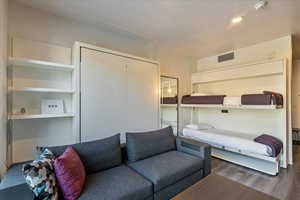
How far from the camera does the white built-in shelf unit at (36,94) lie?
194cm

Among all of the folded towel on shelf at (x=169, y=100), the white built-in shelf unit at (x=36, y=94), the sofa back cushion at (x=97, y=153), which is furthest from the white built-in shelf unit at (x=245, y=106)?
the white built-in shelf unit at (x=36, y=94)

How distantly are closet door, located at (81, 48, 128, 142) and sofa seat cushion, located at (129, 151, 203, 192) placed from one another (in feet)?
2.65

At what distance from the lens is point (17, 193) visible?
117 cm

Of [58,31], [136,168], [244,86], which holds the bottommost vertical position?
[136,168]

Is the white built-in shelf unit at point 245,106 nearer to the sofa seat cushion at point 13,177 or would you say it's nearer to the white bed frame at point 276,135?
the white bed frame at point 276,135

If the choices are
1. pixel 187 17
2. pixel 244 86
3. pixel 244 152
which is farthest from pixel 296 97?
pixel 187 17

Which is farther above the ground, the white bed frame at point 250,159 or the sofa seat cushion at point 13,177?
the sofa seat cushion at point 13,177

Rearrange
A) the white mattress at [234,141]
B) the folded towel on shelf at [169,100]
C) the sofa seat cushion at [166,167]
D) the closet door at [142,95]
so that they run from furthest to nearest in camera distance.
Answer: the folded towel on shelf at [169,100] < the closet door at [142,95] < the white mattress at [234,141] < the sofa seat cushion at [166,167]

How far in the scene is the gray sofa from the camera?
1356 millimetres

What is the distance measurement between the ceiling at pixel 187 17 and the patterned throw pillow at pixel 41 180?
206cm

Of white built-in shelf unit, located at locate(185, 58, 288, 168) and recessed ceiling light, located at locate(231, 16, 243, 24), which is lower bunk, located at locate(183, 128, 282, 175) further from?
recessed ceiling light, located at locate(231, 16, 243, 24)

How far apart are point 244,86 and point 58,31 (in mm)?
4235

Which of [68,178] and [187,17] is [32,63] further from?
[187,17]

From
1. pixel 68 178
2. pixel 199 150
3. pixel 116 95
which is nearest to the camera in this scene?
pixel 68 178
